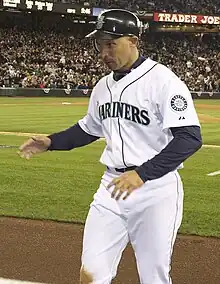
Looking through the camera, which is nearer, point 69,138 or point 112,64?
point 112,64

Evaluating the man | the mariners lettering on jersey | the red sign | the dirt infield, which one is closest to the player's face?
the man

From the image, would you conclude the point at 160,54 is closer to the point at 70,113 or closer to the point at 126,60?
Answer: the point at 70,113

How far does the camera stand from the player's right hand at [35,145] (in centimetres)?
371

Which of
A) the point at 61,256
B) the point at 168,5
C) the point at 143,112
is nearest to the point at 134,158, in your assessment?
the point at 143,112

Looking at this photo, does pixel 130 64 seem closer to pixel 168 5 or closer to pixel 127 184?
pixel 127 184

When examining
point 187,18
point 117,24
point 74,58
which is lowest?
point 74,58

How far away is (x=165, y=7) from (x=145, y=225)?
48621 millimetres

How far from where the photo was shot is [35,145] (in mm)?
3760

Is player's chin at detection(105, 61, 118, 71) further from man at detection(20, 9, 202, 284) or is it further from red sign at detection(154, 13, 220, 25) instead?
red sign at detection(154, 13, 220, 25)

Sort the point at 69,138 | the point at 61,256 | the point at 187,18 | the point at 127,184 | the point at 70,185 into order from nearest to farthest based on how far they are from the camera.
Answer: the point at 127,184, the point at 69,138, the point at 61,256, the point at 70,185, the point at 187,18

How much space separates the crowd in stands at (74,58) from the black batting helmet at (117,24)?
3152 centimetres

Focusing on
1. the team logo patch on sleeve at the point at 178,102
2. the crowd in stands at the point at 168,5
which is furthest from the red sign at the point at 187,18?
the team logo patch on sleeve at the point at 178,102

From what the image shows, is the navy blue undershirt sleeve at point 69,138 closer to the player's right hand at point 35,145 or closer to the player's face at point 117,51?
the player's right hand at point 35,145

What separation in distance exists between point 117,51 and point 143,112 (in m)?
0.37
